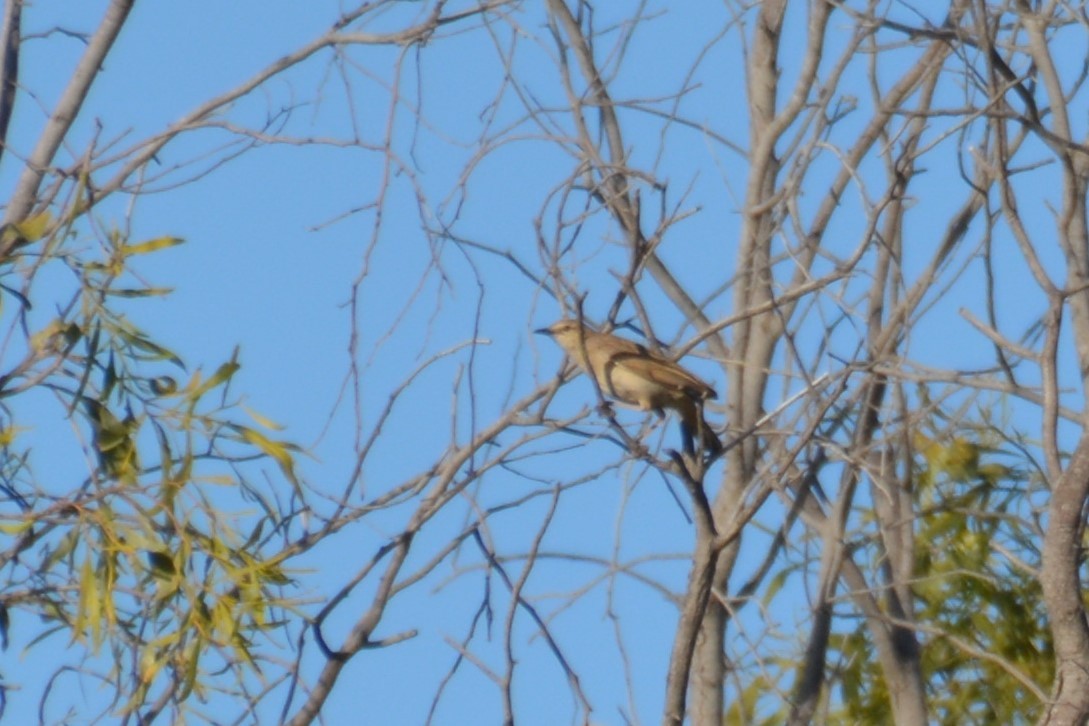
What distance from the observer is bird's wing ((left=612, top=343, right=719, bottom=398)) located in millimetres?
6277

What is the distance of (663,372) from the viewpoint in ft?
20.9

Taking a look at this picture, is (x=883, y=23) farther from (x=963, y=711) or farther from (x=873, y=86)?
(x=963, y=711)

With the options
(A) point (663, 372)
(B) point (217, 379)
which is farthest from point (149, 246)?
(A) point (663, 372)

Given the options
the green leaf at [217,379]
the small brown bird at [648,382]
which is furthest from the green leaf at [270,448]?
the small brown bird at [648,382]

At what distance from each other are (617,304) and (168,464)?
3.52ft

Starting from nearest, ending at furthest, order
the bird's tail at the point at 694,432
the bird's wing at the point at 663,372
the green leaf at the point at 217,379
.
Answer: the green leaf at the point at 217,379 < the bird's tail at the point at 694,432 < the bird's wing at the point at 663,372

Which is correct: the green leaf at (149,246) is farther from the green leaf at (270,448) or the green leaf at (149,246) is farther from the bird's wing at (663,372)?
the bird's wing at (663,372)

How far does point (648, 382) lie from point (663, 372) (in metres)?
0.13

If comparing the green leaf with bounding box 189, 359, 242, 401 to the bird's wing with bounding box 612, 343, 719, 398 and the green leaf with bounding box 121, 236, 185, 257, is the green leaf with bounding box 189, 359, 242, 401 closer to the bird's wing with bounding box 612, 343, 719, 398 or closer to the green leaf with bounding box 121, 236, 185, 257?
the green leaf with bounding box 121, 236, 185, 257

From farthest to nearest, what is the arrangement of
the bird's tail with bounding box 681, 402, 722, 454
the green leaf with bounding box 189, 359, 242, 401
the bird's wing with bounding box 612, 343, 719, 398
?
the bird's wing with bounding box 612, 343, 719, 398 < the bird's tail with bounding box 681, 402, 722, 454 < the green leaf with bounding box 189, 359, 242, 401

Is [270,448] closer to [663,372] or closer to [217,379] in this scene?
[217,379]

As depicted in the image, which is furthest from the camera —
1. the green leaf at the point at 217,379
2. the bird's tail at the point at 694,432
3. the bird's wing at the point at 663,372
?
the bird's wing at the point at 663,372

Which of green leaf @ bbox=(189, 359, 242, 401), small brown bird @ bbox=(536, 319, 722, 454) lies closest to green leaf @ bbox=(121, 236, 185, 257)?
green leaf @ bbox=(189, 359, 242, 401)

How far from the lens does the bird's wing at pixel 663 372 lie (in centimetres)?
628
